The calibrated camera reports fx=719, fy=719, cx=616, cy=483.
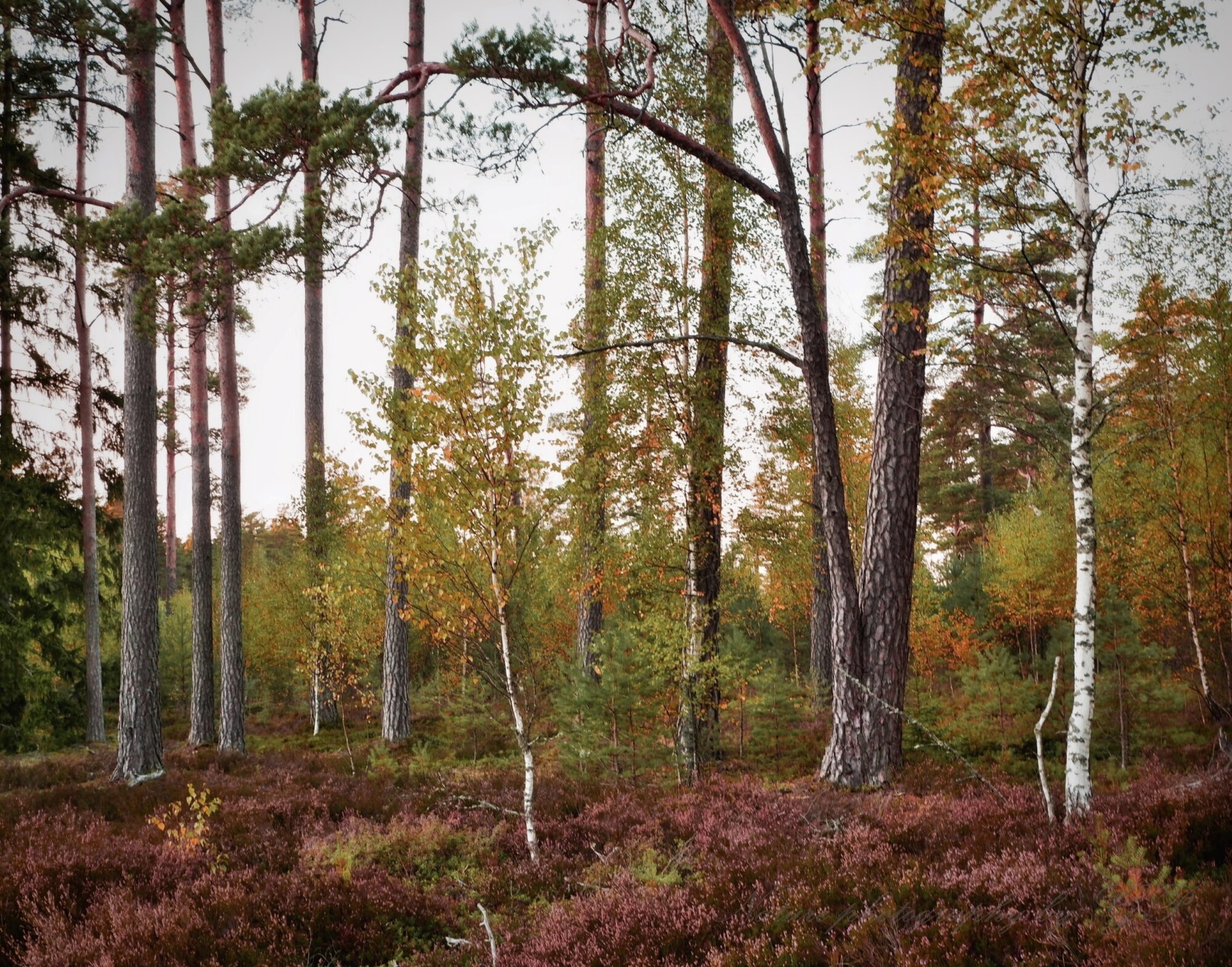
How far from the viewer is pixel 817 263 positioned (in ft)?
41.0

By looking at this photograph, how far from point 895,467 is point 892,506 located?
17.9 inches

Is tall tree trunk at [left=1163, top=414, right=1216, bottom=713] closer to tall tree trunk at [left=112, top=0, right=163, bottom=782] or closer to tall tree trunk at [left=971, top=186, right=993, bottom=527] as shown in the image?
tall tree trunk at [left=971, top=186, right=993, bottom=527]

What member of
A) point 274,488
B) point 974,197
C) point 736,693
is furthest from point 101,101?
point 274,488

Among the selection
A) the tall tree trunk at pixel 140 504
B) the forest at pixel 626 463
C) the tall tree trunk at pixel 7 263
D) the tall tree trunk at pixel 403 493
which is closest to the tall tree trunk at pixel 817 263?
the forest at pixel 626 463

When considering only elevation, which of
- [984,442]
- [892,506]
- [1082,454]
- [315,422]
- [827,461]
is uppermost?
[315,422]

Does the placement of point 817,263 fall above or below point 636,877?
above

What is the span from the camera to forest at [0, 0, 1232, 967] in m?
5.58

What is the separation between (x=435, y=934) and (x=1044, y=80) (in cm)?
922

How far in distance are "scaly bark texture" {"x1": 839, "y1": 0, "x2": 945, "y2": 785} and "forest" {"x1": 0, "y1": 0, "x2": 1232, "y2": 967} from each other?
59 millimetres

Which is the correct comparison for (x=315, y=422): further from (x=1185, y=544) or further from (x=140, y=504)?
(x=1185, y=544)

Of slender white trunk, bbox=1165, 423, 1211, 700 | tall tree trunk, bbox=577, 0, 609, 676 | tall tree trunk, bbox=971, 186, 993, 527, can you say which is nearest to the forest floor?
tall tree trunk, bbox=577, 0, 609, 676

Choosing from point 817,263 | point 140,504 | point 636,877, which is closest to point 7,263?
point 140,504

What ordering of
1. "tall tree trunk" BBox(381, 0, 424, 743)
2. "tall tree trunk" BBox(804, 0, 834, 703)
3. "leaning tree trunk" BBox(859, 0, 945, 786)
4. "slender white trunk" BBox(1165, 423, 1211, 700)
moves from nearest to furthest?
"leaning tree trunk" BBox(859, 0, 945, 786) → "tall tree trunk" BBox(804, 0, 834, 703) → "slender white trunk" BBox(1165, 423, 1211, 700) → "tall tree trunk" BBox(381, 0, 424, 743)

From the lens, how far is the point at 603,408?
10.5 m
